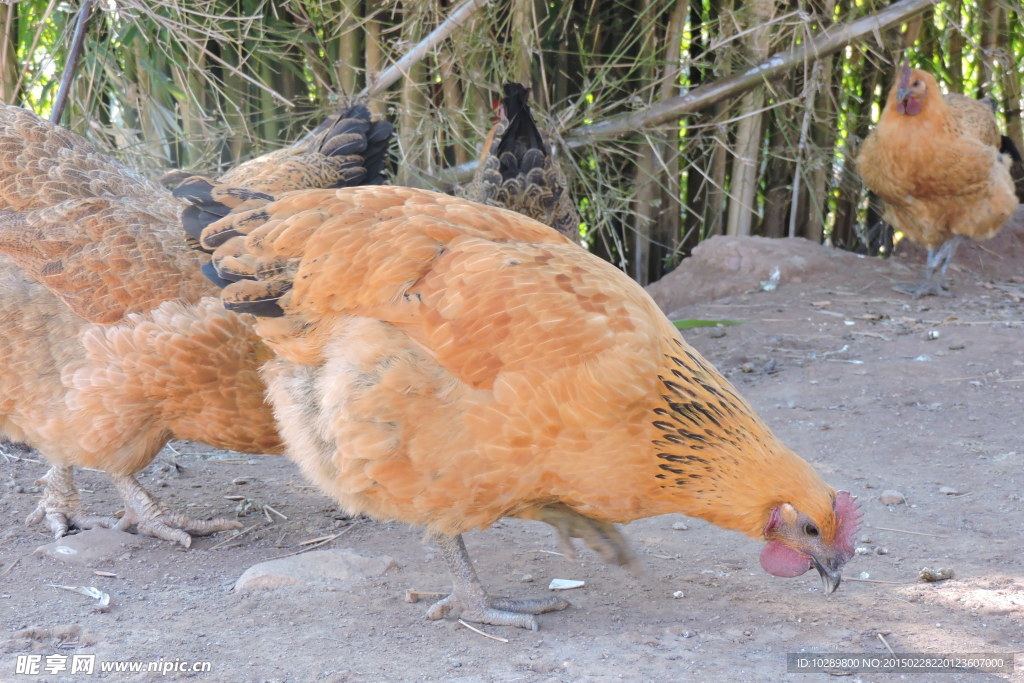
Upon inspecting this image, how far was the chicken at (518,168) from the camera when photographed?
5.27 m

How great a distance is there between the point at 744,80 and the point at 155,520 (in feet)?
16.5

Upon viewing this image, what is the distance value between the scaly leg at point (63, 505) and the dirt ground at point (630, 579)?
80 millimetres

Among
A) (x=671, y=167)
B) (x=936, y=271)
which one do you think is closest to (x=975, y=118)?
(x=936, y=271)

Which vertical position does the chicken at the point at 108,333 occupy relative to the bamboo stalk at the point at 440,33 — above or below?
below

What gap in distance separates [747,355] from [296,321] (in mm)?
3565

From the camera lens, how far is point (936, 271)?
7.16 metres

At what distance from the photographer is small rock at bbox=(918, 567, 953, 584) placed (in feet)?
10.2

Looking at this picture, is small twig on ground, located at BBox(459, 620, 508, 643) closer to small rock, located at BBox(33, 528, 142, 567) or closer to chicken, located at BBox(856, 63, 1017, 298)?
small rock, located at BBox(33, 528, 142, 567)

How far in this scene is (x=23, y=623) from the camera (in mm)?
2914

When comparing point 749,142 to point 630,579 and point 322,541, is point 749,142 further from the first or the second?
point 322,541

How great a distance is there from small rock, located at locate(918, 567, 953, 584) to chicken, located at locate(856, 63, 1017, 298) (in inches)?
164

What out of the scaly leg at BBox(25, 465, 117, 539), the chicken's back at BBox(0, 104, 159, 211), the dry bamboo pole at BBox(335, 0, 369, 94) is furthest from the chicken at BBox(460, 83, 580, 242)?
the scaly leg at BBox(25, 465, 117, 539)

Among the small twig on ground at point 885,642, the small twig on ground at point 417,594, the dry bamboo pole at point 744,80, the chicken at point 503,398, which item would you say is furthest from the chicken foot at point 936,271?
the small twig on ground at point 417,594

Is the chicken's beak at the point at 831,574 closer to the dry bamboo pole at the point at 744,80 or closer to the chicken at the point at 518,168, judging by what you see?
the chicken at the point at 518,168
